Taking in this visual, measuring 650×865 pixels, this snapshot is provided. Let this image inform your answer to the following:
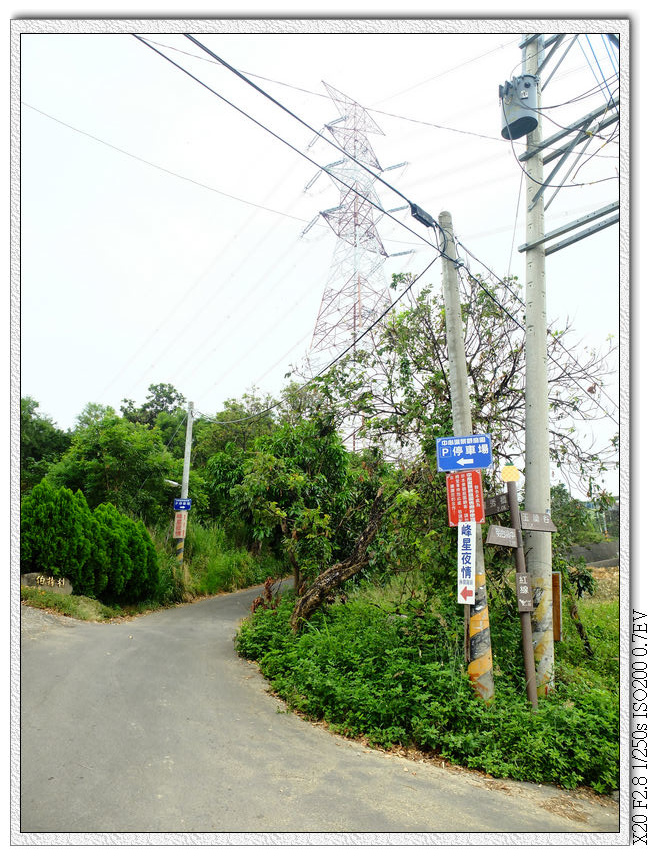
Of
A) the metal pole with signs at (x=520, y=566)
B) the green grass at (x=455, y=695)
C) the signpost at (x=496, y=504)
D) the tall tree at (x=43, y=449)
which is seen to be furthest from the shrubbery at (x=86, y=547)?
the metal pole with signs at (x=520, y=566)

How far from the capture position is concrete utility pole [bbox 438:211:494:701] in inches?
182

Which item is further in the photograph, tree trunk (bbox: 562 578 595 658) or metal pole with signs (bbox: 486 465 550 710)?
tree trunk (bbox: 562 578 595 658)

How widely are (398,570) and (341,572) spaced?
2.96 ft

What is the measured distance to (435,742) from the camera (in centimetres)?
429

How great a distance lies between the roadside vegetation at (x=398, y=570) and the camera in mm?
4320

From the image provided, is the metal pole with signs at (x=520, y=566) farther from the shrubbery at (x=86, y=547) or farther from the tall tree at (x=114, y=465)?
the tall tree at (x=114, y=465)

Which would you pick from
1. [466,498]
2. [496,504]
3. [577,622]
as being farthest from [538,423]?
[577,622]

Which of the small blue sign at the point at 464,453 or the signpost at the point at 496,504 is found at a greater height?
the small blue sign at the point at 464,453

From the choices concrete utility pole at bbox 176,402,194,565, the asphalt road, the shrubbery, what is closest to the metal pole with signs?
the asphalt road

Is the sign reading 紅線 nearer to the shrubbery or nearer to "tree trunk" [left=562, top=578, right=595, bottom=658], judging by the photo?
"tree trunk" [left=562, top=578, right=595, bottom=658]

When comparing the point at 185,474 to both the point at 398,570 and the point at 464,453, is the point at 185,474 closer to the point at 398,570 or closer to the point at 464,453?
the point at 398,570

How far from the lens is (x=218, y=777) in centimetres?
358

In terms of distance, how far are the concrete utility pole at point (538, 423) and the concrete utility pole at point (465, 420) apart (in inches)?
22.5

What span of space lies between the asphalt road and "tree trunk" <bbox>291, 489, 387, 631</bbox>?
69.7 inches
